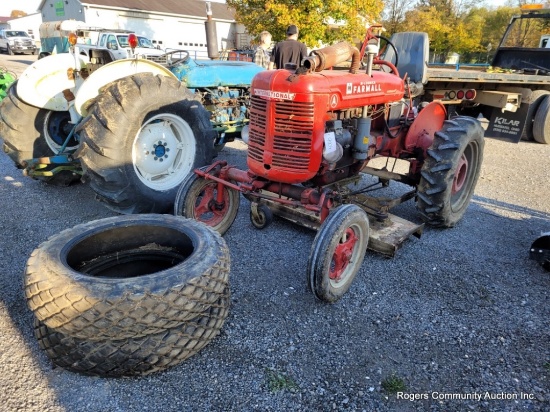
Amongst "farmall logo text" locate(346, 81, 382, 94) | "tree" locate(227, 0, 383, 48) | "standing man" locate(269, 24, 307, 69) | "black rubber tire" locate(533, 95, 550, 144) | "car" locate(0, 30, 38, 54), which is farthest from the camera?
"car" locate(0, 30, 38, 54)

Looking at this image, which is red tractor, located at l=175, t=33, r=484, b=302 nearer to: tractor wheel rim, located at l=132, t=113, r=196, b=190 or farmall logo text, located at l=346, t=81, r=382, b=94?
farmall logo text, located at l=346, t=81, r=382, b=94

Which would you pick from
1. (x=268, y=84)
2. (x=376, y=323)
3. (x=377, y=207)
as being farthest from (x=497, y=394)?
(x=268, y=84)

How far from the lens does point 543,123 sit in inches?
346

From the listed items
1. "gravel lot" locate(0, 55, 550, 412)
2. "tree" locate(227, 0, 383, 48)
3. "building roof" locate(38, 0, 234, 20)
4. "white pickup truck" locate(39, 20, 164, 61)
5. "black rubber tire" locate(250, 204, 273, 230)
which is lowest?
"gravel lot" locate(0, 55, 550, 412)

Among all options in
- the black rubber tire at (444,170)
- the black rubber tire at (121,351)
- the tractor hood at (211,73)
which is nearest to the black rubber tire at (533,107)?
the black rubber tire at (444,170)

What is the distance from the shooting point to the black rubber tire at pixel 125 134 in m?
3.78

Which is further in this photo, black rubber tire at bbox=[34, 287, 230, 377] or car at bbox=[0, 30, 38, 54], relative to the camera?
car at bbox=[0, 30, 38, 54]

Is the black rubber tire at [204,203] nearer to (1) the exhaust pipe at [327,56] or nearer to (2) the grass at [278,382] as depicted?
(1) the exhaust pipe at [327,56]

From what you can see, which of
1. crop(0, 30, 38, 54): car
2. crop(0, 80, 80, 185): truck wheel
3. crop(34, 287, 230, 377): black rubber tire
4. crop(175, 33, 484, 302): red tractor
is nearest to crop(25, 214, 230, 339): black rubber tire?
crop(34, 287, 230, 377): black rubber tire

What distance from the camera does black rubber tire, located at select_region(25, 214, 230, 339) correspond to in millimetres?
2109

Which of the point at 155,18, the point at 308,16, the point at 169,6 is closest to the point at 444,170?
the point at 308,16

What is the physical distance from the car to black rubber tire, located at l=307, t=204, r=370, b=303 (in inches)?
1284

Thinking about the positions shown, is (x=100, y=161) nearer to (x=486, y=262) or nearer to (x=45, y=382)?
(x=45, y=382)

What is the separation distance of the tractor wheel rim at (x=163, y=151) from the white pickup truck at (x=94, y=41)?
1.23m
